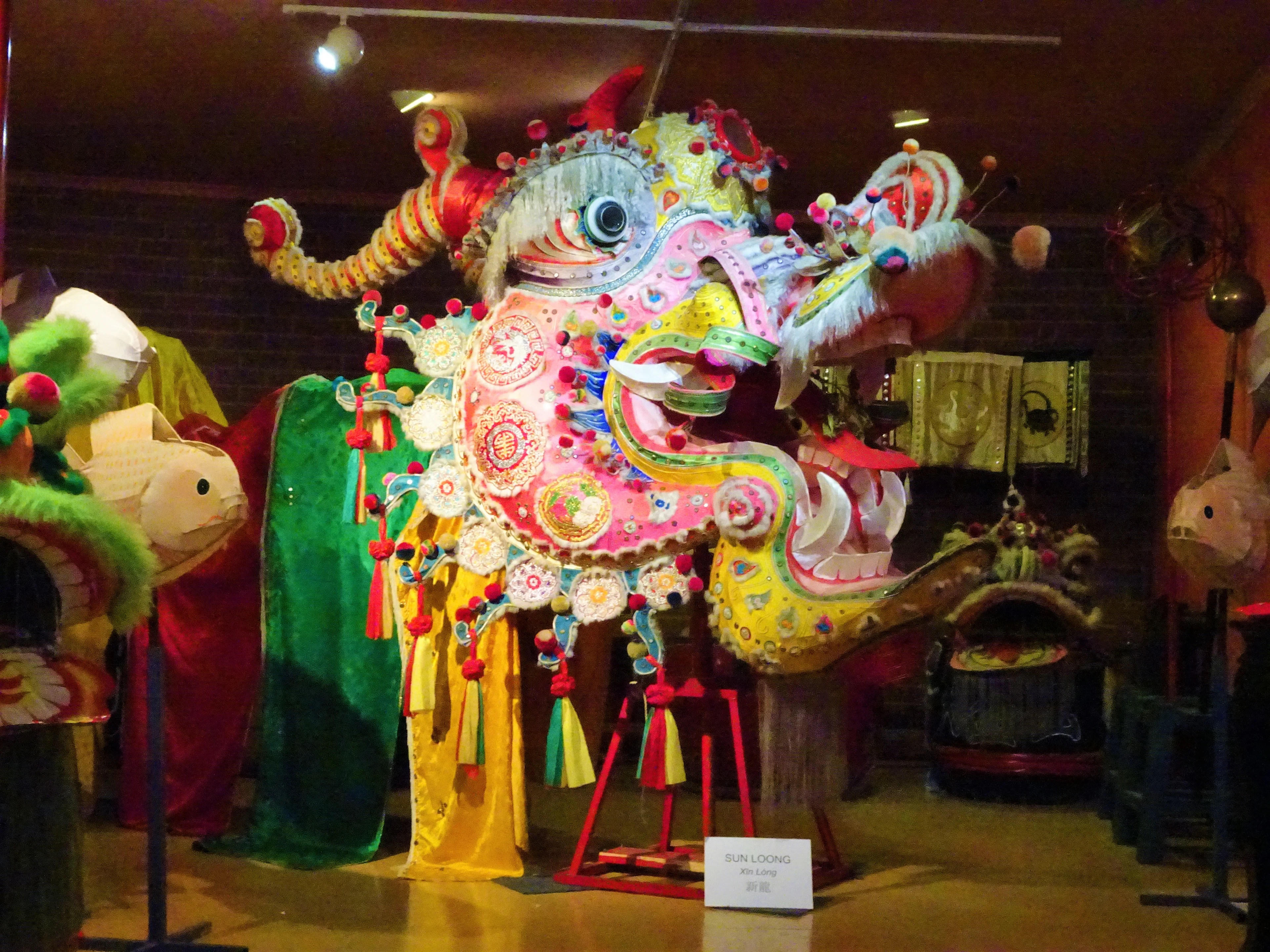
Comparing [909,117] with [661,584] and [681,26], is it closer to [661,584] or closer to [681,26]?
[681,26]

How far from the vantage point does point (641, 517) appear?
360 centimetres

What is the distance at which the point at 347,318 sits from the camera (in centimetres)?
576

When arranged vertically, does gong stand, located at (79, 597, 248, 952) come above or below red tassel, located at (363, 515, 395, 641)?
below

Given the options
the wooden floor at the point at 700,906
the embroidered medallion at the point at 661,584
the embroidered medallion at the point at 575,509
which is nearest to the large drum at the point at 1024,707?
the wooden floor at the point at 700,906

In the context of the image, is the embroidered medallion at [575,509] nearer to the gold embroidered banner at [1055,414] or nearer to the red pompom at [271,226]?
the red pompom at [271,226]

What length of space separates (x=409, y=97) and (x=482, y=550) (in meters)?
1.55

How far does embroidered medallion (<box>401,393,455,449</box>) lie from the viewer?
389 cm

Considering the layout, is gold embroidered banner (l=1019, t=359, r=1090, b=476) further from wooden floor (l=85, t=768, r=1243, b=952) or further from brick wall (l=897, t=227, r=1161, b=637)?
wooden floor (l=85, t=768, r=1243, b=952)

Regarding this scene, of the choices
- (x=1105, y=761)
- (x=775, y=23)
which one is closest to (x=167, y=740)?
(x=775, y=23)

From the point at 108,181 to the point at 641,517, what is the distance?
3011 mm

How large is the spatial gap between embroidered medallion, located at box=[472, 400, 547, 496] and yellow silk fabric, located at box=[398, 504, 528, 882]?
8.7 inches

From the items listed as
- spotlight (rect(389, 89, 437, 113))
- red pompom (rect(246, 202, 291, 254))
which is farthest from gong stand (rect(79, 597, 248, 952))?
spotlight (rect(389, 89, 437, 113))

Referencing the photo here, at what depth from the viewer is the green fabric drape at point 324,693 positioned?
13.3 feet

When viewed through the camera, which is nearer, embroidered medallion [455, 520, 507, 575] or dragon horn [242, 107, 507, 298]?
embroidered medallion [455, 520, 507, 575]
